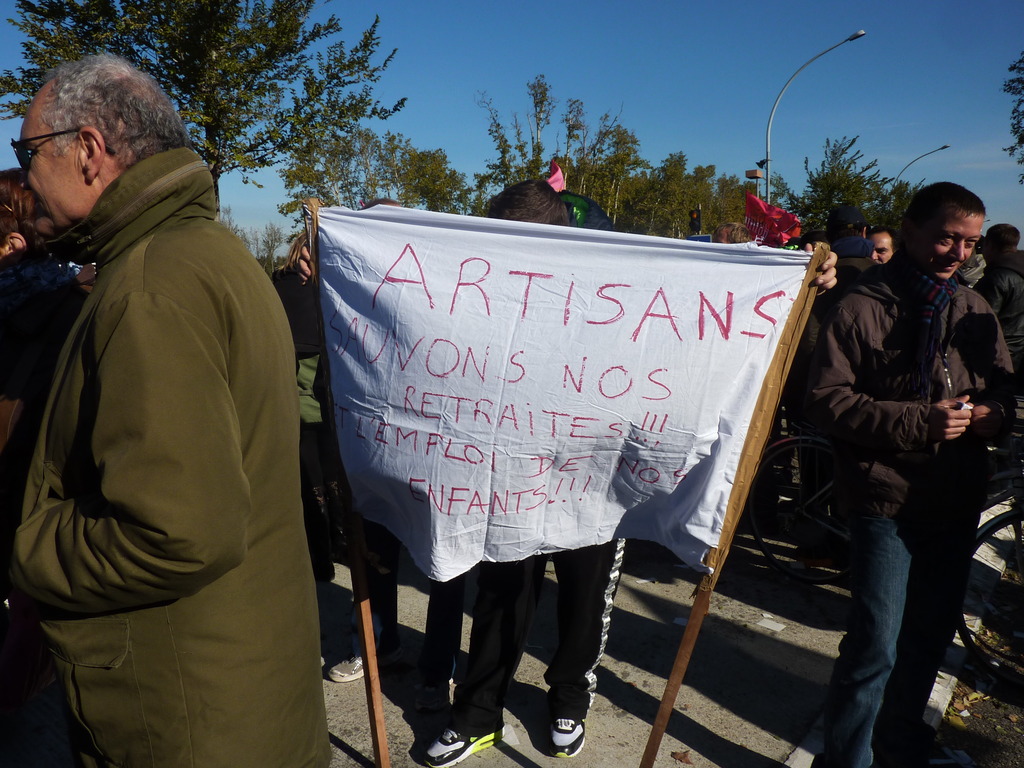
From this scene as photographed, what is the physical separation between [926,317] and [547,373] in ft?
4.22

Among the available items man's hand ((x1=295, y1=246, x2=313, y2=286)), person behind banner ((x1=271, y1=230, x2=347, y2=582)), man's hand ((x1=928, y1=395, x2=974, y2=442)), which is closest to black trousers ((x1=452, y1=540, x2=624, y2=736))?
person behind banner ((x1=271, y1=230, x2=347, y2=582))

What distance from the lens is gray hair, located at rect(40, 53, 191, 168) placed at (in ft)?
4.18

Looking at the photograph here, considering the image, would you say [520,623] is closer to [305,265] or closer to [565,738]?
[565,738]

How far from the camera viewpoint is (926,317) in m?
2.36

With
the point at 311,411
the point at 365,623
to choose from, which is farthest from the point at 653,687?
the point at 311,411

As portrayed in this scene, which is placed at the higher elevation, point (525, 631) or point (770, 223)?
point (770, 223)

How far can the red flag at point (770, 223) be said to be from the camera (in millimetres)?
7598

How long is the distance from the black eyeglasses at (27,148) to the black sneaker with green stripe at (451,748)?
227 centimetres

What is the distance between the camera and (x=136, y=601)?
Result: 118 centimetres

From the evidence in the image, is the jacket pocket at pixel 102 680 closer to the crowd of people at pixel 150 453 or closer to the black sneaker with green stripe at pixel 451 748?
the crowd of people at pixel 150 453

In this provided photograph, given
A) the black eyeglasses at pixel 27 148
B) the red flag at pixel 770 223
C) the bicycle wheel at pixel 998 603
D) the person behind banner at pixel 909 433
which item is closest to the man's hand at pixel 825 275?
the person behind banner at pixel 909 433

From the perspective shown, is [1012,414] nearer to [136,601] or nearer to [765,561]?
[765,561]

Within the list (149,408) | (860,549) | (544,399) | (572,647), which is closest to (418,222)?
(544,399)

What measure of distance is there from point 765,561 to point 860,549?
7.78 feet
